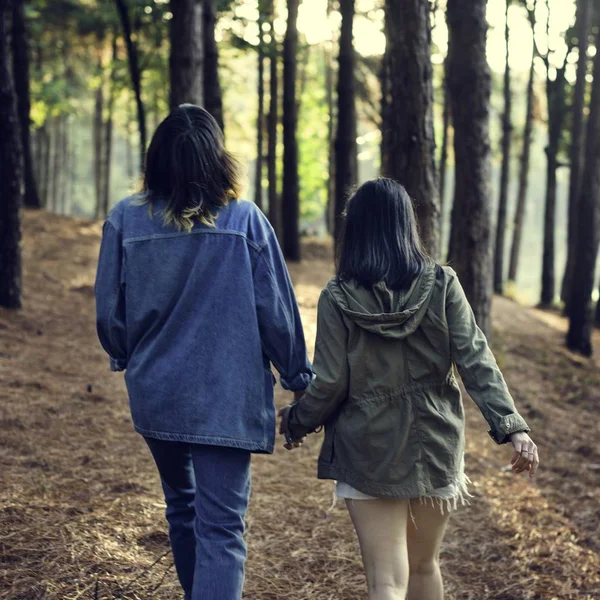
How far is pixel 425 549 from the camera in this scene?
327cm

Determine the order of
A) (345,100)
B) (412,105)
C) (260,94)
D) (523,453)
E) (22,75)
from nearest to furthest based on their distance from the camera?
(523,453)
(412,105)
(345,100)
(22,75)
(260,94)

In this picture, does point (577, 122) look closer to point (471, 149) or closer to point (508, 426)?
point (471, 149)

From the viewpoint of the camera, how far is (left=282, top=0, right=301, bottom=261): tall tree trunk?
16609 mm

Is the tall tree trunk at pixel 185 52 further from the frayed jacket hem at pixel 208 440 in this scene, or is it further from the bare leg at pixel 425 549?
the bare leg at pixel 425 549

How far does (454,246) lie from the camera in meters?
9.36

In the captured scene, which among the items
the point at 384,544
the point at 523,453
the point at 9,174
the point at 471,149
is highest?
the point at 471,149

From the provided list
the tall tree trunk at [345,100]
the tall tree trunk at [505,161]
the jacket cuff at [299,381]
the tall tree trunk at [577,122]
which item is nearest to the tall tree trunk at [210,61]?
the tall tree trunk at [345,100]

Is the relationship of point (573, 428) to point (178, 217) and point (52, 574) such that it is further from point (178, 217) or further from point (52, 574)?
point (178, 217)

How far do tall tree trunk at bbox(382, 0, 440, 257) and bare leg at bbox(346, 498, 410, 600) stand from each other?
4.62 meters

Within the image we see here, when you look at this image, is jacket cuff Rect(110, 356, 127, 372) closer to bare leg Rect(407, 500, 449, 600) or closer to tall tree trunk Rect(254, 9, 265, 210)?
bare leg Rect(407, 500, 449, 600)

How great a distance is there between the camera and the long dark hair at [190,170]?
3186 millimetres

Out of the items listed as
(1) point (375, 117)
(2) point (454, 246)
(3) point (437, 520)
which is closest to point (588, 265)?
(2) point (454, 246)

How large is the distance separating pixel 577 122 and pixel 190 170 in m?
17.0

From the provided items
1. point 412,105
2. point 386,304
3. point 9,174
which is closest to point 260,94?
point 9,174
